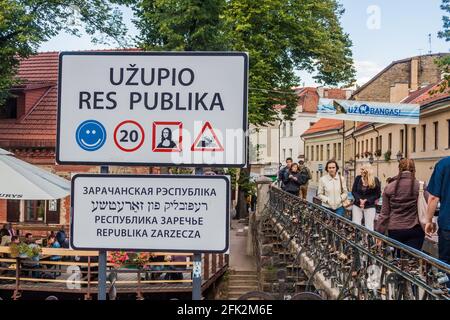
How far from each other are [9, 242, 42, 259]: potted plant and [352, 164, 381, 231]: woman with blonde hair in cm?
705

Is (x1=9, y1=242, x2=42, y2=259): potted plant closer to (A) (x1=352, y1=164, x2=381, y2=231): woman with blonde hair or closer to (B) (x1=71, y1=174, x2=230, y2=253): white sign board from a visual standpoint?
(A) (x1=352, y1=164, x2=381, y2=231): woman with blonde hair

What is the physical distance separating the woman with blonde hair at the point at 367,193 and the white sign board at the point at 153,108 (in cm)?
674

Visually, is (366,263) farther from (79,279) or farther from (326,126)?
(326,126)

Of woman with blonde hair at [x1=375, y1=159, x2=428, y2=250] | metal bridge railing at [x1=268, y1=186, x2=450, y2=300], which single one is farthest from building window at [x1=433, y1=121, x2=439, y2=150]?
woman with blonde hair at [x1=375, y1=159, x2=428, y2=250]

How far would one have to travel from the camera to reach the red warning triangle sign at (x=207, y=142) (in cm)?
362

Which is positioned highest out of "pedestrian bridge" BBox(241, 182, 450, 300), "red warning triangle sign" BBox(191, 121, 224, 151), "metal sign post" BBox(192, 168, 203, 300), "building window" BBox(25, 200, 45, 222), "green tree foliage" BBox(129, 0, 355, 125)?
"green tree foliage" BBox(129, 0, 355, 125)

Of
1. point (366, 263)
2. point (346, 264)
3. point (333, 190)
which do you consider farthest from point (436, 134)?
point (366, 263)

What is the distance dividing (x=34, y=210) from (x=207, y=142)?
26.2 meters

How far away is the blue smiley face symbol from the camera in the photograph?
12.4 feet

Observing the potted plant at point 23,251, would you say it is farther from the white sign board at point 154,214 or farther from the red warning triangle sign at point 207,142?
the red warning triangle sign at point 207,142

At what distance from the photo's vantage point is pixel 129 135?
375 cm
